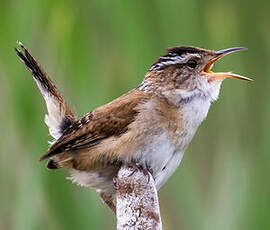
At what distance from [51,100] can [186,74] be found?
23.6 inches

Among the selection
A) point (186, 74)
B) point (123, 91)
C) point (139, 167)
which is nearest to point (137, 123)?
point (123, 91)

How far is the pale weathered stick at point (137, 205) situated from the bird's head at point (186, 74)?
0.65 m

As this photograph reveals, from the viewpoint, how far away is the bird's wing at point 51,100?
2.13 meters

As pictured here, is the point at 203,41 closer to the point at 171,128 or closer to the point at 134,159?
the point at 171,128

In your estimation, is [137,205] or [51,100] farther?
[51,100]

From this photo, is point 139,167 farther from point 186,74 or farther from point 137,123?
point 186,74

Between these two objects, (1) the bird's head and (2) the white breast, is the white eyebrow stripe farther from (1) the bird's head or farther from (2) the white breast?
(2) the white breast

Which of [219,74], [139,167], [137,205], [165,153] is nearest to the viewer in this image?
[137,205]

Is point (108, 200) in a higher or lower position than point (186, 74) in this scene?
lower

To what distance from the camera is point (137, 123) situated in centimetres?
209

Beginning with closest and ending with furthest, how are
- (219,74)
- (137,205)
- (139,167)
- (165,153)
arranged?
(137,205)
(139,167)
(165,153)
(219,74)

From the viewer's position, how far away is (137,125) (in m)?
2.08
